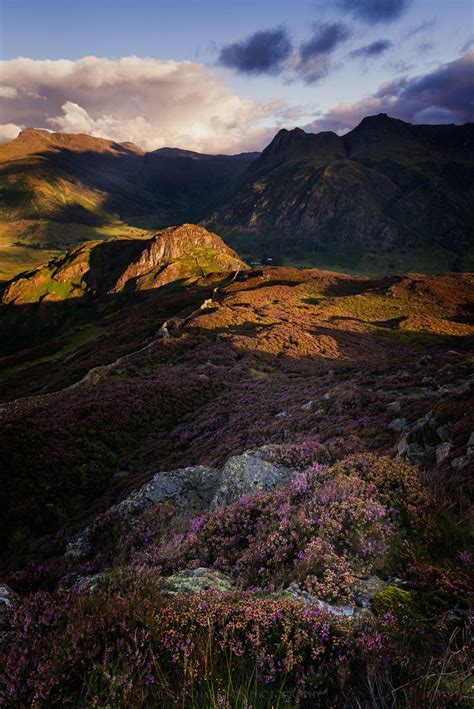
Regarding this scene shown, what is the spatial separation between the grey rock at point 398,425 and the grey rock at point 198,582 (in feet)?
28.5

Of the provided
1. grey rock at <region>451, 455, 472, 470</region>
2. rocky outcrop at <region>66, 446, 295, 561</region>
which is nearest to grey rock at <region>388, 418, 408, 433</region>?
grey rock at <region>451, 455, 472, 470</region>

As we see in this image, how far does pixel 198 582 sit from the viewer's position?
497cm

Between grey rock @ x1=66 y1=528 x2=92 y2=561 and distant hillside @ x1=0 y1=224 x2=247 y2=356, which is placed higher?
distant hillside @ x1=0 y1=224 x2=247 y2=356

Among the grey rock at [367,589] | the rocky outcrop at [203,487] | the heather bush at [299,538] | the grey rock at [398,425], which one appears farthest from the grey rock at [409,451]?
the grey rock at [367,589]

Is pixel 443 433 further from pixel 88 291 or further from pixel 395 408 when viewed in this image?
pixel 88 291

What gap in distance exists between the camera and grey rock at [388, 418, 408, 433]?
12.2 m

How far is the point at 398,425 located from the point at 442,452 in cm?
365

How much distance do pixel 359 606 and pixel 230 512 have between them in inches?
114

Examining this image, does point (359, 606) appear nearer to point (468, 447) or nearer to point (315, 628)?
point (315, 628)

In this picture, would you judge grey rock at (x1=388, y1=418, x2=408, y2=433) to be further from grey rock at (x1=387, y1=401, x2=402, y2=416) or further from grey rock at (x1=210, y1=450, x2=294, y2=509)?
grey rock at (x1=210, y1=450, x2=294, y2=509)

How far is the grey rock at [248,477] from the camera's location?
937 centimetres

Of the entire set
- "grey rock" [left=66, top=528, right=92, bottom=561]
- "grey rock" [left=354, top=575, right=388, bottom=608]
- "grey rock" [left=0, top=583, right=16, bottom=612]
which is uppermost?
"grey rock" [left=0, top=583, right=16, bottom=612]

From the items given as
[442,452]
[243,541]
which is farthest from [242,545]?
[442,452]

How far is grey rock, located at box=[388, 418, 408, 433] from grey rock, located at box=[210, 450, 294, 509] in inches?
181
